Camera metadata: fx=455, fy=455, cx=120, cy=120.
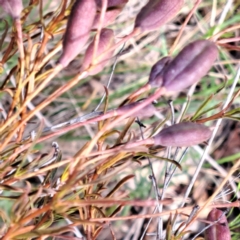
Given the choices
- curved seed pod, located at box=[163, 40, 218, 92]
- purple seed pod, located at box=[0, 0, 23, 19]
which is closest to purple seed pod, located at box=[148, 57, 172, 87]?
curved seed pod, located at box=[163, 40, 218, 92]

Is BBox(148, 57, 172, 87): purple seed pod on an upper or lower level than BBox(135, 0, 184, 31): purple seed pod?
lower

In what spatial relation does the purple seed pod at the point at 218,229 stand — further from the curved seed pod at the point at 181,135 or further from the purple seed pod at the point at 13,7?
the purple seed pod at the point at 13,7

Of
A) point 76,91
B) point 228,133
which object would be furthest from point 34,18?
point 228,133

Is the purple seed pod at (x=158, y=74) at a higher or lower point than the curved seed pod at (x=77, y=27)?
lower

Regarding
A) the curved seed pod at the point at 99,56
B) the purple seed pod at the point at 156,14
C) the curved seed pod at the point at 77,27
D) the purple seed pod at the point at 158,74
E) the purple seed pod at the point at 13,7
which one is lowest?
the purple seed pod at the point at 158,74

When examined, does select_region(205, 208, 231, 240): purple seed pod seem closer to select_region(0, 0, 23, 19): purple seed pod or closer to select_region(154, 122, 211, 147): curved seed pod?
select_region(154, 122, 211, 147): curved seed pod

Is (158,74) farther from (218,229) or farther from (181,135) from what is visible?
(218,229)

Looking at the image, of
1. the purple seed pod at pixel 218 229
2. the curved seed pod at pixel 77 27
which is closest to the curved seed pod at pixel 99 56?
the curved seed pod at pixel 77 27
